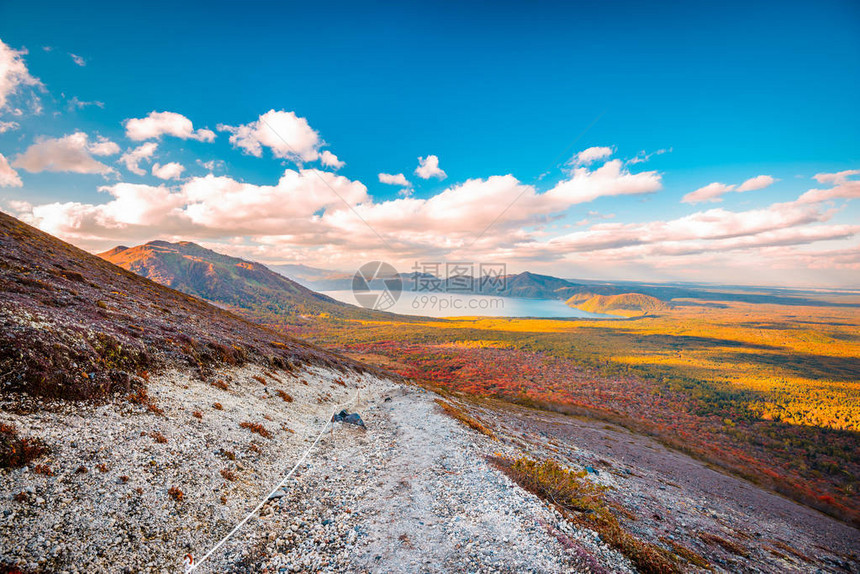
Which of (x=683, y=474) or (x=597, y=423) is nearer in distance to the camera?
(x=683, y=474)

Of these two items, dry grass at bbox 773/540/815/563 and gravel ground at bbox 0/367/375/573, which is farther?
dry grass at bbox 773/540/815/563

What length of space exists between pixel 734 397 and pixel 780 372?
4012 centimetres

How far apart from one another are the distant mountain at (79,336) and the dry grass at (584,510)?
15.6 meters

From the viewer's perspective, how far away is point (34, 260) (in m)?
19.6

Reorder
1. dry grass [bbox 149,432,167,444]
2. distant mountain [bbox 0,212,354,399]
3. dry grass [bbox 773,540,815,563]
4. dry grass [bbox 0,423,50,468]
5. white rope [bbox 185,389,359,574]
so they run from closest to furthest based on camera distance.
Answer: dry grass [bbox 0,423,50,468] < white rope [bbox 185,389,359,574] < distant mountain [bbox 0,212,354,399] < dry grass [bbox 149,432,167,444] < dry grass [bbox 773,540,815,563]

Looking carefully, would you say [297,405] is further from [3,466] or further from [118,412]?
[3,466]

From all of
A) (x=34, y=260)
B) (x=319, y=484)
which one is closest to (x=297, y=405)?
(x=319, y=484)

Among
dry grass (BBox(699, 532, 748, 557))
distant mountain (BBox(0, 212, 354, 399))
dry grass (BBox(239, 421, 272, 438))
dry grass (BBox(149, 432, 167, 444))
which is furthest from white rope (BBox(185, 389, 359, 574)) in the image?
A: dry grass (BBox(699, 532, 748, 557))

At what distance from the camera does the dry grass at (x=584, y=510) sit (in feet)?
25.7

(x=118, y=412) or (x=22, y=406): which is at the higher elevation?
(x=22, y=406)

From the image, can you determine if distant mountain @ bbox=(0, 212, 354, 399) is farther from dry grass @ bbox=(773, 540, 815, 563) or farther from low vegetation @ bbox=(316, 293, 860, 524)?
low vegetation @ bbox=(316, 293, 860, 524)

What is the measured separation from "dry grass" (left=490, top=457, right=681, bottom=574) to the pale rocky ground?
1.93ft

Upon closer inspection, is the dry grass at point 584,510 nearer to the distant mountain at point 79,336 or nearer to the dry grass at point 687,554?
the dry grass at point 687,554

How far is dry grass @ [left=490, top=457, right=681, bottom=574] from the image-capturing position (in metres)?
7.83
